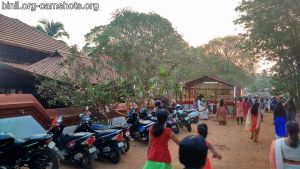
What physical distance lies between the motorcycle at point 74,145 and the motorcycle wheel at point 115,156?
0.87m

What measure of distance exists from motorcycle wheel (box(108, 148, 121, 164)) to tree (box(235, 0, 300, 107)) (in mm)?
12430

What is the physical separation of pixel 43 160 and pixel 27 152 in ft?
1.08

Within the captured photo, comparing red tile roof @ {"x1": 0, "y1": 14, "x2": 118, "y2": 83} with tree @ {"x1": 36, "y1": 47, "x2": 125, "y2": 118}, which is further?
red tile roof @ {"x1": 0, "y1": 14, "x2": 118, "y2": 83}

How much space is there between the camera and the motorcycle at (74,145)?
742cm

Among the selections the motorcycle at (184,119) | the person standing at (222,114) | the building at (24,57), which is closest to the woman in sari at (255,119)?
the motorcycle at (184,119)

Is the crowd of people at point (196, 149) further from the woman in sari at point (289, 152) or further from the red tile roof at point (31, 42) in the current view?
the red tile roof at point (31, 42)

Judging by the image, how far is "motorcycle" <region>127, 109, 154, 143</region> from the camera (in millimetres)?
11028

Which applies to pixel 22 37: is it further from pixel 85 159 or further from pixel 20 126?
pixel 85 159

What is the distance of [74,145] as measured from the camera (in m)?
7.41

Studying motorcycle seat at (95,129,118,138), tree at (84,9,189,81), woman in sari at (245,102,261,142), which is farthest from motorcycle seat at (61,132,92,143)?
tree at (84,9,189,81)

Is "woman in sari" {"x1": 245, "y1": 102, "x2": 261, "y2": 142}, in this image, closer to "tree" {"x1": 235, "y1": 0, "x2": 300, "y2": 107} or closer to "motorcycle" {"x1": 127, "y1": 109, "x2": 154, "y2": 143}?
"motorcycle" {"x1": 127, "y1": 109, "x2": 154, "y2": 143}

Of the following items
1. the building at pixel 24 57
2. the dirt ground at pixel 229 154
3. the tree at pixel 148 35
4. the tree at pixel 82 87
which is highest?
the tree at pixel 148 35

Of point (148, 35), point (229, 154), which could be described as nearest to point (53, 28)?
point (148, 35)

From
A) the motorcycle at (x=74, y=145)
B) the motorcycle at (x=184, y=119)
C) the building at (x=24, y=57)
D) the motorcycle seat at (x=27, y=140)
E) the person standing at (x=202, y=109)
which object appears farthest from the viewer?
the person standing at (x=202, y=109)
